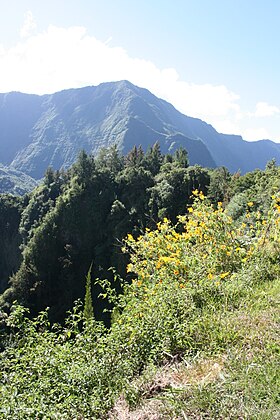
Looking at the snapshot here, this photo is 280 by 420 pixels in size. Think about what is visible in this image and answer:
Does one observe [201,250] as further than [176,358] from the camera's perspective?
Yes

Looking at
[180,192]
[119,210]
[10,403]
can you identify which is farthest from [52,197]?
[10,403]

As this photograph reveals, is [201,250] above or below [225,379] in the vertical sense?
above

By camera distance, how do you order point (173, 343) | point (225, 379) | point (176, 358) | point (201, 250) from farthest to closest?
point (201, 250) < point (173, 343) < point (176, 358) < point (225, 379)

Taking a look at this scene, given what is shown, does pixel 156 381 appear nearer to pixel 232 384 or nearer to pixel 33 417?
pixel 232 384

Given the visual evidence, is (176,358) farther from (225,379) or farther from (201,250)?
(201,250)

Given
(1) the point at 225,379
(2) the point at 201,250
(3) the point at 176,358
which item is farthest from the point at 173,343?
(2) the point at 201,250

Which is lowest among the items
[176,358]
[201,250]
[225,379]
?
[176,358]

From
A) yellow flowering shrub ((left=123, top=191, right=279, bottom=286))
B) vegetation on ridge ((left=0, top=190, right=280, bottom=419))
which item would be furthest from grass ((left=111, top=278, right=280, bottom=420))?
yellow flowering shrub ((left=123, top=191, right=279, bottom=286))

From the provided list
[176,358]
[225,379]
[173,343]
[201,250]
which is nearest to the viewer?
[225,379]

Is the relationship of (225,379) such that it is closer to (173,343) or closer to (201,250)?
(173,343)

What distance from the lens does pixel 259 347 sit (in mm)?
2682

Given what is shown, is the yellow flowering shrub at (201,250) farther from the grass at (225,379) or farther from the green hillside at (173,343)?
the grass at (225,379)

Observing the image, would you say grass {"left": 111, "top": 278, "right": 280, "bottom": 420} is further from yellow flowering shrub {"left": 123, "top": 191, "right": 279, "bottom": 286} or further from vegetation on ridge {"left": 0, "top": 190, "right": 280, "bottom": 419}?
→ yellow flowering shrub {"left": 123, "top": 191, "right": 279, "bottom": 286}

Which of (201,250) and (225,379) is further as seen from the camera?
(201,250)
